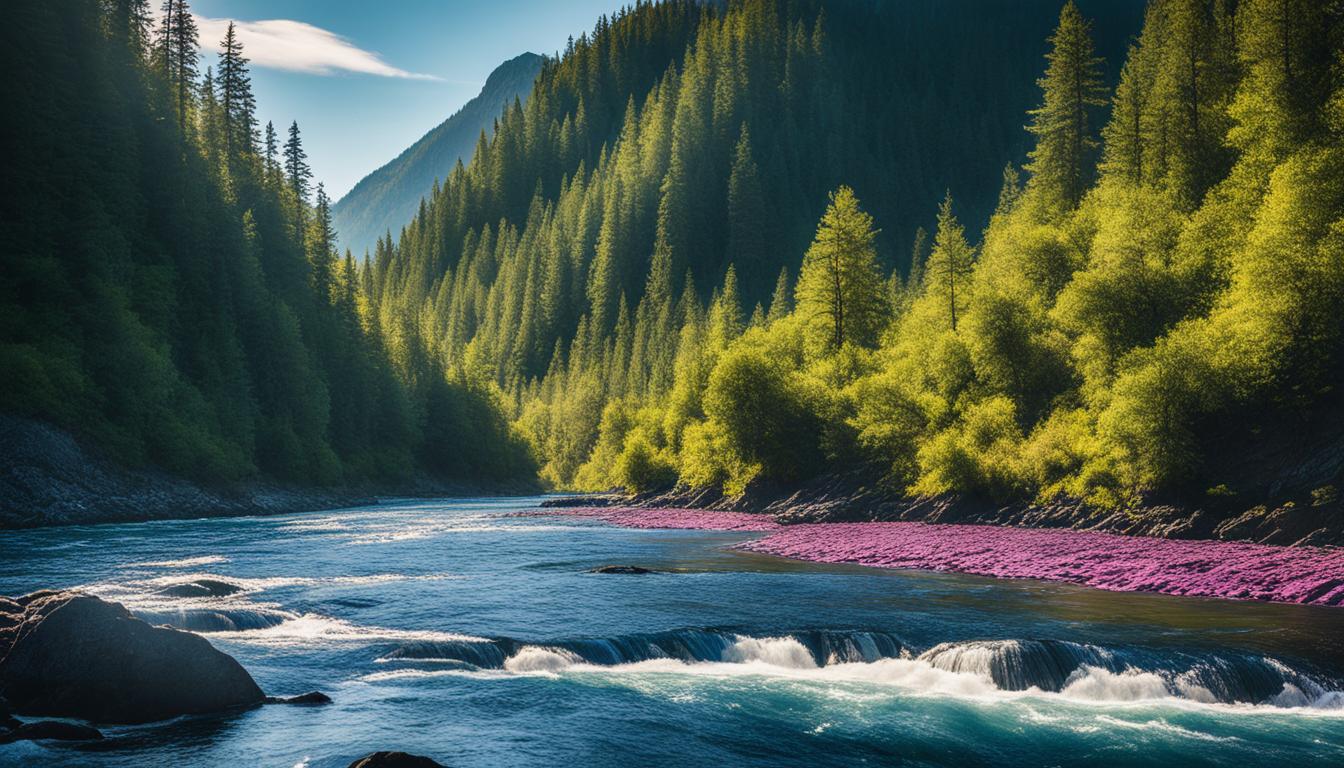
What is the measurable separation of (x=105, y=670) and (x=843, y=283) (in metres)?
74.6

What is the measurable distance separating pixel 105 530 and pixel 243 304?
46.8 m

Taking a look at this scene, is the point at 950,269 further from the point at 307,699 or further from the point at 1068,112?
the point at 307,699

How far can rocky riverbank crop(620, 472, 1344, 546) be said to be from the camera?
37906 millimetres

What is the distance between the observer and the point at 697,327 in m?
162

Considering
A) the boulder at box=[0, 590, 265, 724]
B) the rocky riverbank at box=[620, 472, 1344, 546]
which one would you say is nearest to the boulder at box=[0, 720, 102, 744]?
the boulder at box=[0, 590, 265, 724]

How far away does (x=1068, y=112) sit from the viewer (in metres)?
85.9

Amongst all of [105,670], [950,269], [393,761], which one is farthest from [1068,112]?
[105,670]

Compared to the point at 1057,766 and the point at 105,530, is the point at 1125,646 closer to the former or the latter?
the point at 1057,766

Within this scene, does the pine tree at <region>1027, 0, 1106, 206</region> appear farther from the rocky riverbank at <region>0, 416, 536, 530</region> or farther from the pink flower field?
the rocky riverbank at <region>0, 416, 536, 530</region>

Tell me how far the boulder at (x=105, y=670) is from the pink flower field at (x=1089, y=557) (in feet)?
102

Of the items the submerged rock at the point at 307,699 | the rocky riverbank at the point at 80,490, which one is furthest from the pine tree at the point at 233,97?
the submerged rock at the point at 307,699

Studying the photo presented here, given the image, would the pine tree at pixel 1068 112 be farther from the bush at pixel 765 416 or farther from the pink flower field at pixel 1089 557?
the pink flower field at pixel 1089 557

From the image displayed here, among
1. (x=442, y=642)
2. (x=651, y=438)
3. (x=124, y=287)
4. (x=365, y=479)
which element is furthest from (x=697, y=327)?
(x=442, y=642)

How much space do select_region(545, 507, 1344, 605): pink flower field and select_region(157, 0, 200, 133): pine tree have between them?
9145cm
